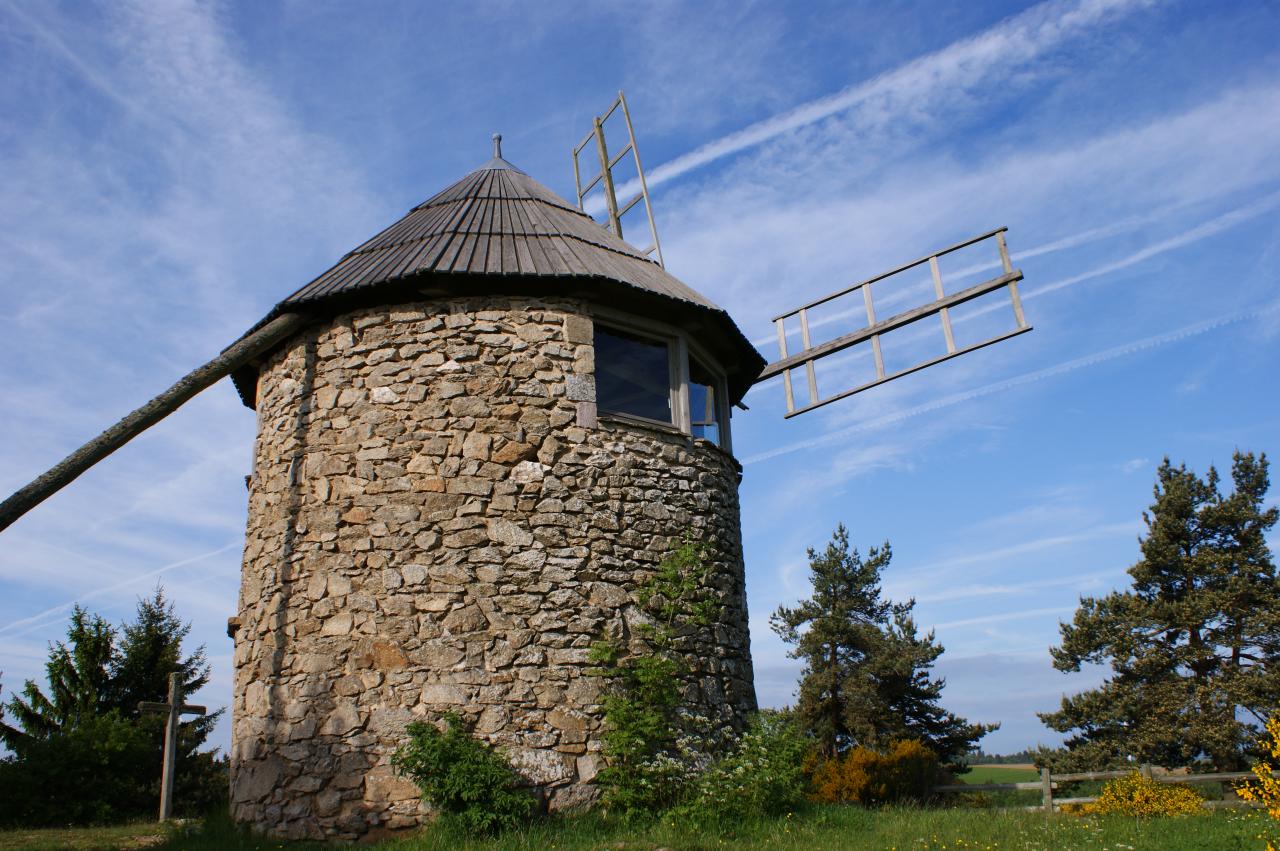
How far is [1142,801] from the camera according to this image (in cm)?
994

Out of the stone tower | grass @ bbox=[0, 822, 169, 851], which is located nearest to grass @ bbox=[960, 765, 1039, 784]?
the stone tower

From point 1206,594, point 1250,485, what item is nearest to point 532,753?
point 1206,594

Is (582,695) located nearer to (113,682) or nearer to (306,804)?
(306,804)

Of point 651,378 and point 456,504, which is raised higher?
point 651,378

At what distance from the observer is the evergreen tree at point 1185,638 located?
740 inches

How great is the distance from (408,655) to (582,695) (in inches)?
53.7

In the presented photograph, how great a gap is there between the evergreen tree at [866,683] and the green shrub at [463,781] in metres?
16.7

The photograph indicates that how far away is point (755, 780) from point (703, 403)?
3.77 m

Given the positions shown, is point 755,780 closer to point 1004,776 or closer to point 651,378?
point 651,378

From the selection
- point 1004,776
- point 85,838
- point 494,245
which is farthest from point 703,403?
point 1004,776

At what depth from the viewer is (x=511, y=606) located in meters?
7.35

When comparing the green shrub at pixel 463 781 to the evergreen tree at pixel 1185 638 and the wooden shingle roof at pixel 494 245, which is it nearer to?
the wooden shingle roof at pixel 494 245

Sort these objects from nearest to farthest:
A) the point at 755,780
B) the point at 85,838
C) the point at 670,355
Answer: the point at 755,780 < the point at 85,838 < the point at 670,355

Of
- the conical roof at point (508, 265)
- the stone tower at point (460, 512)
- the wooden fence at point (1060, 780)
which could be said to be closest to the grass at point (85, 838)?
the stone tower at point (460, 512)
